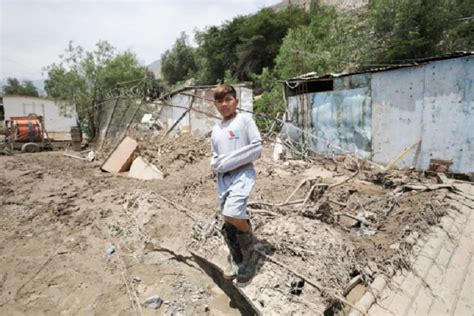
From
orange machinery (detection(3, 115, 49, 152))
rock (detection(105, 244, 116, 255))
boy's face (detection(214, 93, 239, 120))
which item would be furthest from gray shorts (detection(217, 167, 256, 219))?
orange machinery (detection(3, 115, 49, 152))

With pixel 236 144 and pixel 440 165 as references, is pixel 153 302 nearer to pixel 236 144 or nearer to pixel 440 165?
pixel 236 144

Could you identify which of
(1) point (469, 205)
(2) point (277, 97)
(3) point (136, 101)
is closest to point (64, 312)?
(1) point (469, 205)

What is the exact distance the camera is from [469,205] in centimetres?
457

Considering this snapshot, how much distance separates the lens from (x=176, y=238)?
4383mm

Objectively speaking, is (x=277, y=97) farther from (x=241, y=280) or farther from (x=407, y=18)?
(x=241, y=280)

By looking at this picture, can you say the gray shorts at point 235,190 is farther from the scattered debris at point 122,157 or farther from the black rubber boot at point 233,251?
the scattered debris at point 122,157

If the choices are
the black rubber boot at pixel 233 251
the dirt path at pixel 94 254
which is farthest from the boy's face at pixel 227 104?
the dirt path at pixel 94 254

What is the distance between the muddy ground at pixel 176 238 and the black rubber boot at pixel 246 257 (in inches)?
6.7

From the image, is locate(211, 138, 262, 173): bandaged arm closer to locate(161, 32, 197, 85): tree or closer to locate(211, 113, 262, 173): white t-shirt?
locate(211, 113, 262, 173): white t-shirt

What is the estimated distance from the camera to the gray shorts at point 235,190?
2.66m

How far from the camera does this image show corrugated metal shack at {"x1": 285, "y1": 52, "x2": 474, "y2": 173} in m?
6.29

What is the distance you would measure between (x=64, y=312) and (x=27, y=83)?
64.3 metres

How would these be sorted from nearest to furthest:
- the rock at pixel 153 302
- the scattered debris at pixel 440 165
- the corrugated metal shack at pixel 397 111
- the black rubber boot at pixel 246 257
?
the black rubber boot at pixel 246 257, the rock at pixel 153 302, the corrugated metal shack at pixel 397 111, the scattered debris at pixel 440 165

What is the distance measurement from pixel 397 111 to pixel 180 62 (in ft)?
107
